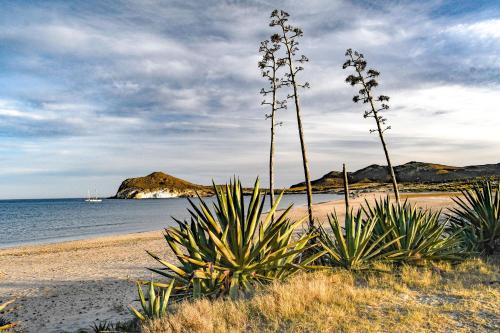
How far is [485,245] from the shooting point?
10.2 meters

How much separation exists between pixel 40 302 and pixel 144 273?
428 centimetres

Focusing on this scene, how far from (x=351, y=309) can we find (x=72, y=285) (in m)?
11.5

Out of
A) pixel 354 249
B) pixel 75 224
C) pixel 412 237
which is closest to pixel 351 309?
pixel 354 249

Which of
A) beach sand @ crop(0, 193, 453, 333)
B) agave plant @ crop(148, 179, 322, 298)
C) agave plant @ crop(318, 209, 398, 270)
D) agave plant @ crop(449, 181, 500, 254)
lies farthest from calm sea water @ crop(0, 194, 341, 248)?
agave plant @ crop(449, 181, 500, 254)

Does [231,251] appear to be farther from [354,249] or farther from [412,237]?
[412,237]

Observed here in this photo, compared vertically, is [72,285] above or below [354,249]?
below

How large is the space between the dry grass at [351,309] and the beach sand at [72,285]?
13.5 feet

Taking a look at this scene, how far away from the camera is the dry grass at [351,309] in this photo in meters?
5.33

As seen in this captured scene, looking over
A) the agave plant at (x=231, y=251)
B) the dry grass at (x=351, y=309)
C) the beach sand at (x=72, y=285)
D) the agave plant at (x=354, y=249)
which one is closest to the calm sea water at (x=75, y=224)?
the beach sand at (x=72, y=285)

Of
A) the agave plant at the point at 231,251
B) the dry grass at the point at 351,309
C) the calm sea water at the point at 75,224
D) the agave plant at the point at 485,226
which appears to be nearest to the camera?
the dry grass at the point at 351,309

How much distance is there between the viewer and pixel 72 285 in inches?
552

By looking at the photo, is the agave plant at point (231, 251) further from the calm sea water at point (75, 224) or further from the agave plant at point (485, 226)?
the calm sea water at point (75, 224)

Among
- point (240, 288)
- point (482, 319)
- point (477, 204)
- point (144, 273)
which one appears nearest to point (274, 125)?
point (144, 273)

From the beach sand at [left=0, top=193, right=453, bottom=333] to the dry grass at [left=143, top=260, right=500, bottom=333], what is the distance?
412 cm
